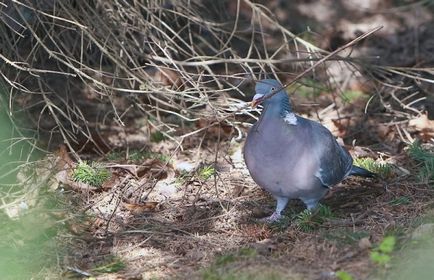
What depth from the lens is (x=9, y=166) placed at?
199 inches

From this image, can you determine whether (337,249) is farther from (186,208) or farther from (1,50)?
(1,50)

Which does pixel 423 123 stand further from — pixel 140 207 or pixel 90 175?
pixel 90 175

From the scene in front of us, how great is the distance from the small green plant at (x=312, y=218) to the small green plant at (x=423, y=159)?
2.57 ft

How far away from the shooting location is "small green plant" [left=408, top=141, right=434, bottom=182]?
16.2 ft

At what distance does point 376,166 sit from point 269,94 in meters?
1.15

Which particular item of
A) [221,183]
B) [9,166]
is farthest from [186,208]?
[9,166]

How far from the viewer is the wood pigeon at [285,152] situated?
170 inches

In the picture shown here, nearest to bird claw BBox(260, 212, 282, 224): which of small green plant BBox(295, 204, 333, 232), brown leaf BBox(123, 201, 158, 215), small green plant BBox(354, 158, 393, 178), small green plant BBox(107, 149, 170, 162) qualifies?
small green plant BBox(295, 204, 333, 232)

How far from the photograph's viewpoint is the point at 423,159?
5148 millimetres

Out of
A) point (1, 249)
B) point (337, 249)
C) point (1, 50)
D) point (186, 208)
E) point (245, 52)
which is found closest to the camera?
point (337, 249)

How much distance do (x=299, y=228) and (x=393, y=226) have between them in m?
0.47

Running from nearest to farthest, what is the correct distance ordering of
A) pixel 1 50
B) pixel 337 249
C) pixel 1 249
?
pixel 337 249 → pixel 1 249 → pixel 1 50

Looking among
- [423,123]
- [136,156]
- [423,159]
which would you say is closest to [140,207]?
[136,156]

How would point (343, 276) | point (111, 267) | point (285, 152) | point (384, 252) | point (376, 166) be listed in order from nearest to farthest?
point (343, 276) < point (384, 252) < point (111, 267) < point (285, 152) < point (376, 166)
